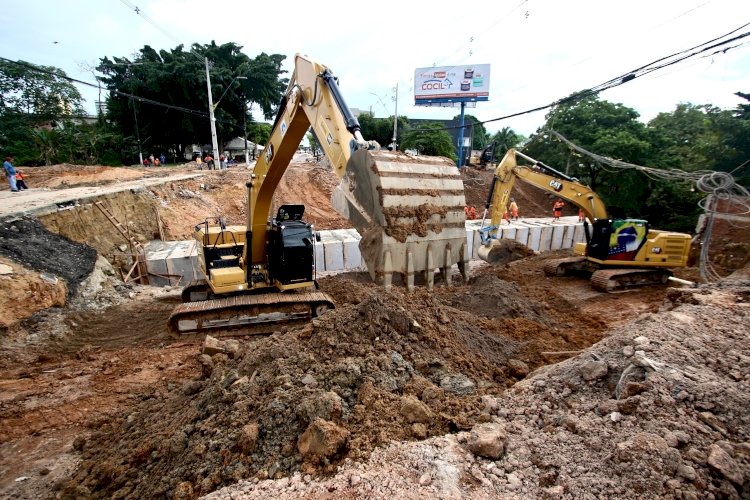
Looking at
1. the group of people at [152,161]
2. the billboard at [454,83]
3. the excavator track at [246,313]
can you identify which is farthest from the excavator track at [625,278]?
the group of people at [152,161]

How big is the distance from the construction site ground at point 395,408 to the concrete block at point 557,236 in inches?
377

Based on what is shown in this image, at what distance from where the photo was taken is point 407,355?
359cm

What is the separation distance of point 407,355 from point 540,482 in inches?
61.8

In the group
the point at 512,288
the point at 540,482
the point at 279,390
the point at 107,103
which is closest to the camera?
the point at 540,482

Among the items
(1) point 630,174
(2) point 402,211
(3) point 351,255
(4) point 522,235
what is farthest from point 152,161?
(1) point 630,174

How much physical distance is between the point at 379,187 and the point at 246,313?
142 inches

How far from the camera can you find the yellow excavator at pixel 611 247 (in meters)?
9.70

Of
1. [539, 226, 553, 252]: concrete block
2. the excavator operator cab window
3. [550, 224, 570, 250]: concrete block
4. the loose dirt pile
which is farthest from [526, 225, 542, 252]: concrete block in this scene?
the loose dirt pile

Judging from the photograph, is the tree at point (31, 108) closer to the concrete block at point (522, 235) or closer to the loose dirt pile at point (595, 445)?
the concrete block at point (522, 235)

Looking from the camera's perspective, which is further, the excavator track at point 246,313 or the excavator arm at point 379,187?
the excavator track at point 246,313

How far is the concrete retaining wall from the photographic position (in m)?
10.1

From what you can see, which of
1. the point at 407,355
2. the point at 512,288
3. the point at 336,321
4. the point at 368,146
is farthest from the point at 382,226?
the point at 512,288

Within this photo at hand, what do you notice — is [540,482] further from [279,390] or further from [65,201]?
[65,201]

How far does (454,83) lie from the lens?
3531cm
